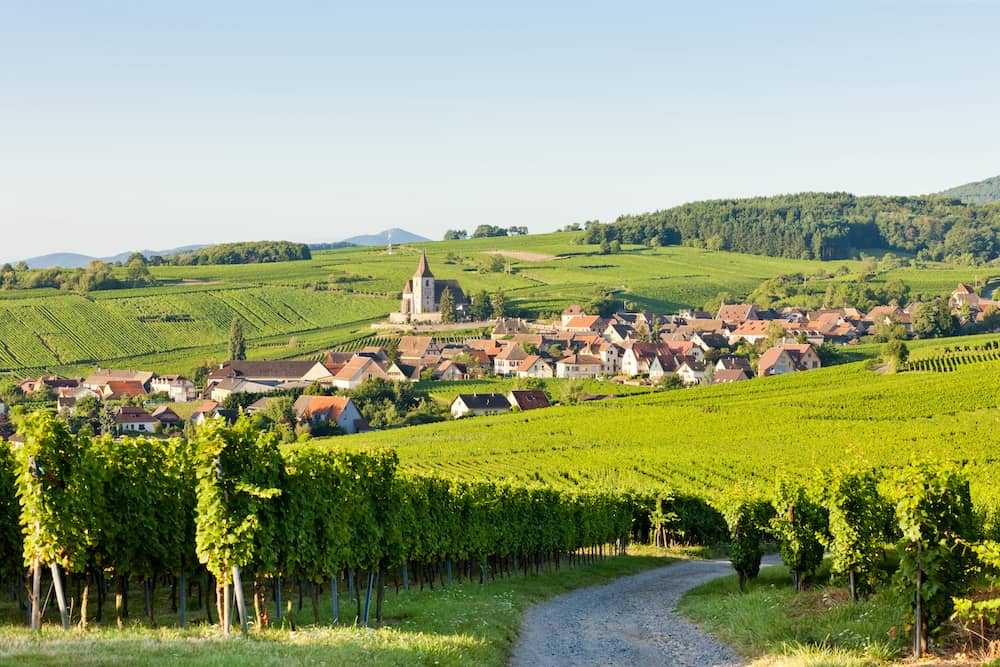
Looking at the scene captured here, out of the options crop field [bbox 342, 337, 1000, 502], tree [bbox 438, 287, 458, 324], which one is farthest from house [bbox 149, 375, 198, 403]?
tree [bbox 438, 287, 458, 324]

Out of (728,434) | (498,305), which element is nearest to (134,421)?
(728,434)

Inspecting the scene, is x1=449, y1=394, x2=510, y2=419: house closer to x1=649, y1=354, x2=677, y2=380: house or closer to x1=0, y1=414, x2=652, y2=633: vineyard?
x1=649, y1=354, x2=677, y2=380: house

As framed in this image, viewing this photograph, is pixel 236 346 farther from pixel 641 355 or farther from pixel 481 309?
pixel 641 355

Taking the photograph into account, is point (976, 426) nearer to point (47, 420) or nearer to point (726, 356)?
point (47, 420)

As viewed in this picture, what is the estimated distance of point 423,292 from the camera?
196 metres

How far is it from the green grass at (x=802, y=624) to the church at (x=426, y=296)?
157886 mm

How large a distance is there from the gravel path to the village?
7307 centimetres

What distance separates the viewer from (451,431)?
9462 centimetres

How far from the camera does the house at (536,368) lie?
152 meters

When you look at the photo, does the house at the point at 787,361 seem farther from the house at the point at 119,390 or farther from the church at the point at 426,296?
the house at the point at 119,390

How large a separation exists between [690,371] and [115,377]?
71.9m

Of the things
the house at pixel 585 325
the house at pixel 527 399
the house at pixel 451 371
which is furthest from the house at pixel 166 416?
the house at pixel 585 325

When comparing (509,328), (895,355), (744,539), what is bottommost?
(895,355)

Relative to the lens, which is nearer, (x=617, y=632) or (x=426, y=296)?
(x=617, y=632)
